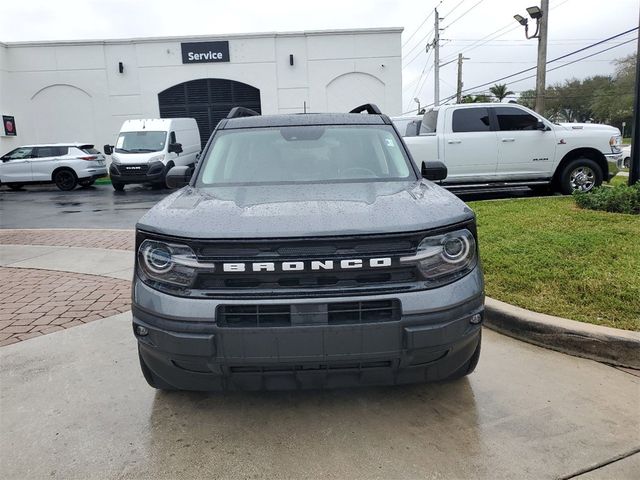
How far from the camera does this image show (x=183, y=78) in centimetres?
2291

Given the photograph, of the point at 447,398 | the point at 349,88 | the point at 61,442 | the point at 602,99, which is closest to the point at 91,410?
the point at 61,442

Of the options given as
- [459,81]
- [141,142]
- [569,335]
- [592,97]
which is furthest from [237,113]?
[592,97]

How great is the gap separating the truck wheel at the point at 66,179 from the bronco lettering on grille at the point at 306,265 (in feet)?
61.1

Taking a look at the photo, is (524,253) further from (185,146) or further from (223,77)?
(223,77)

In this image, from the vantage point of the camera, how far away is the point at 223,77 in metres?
22.9

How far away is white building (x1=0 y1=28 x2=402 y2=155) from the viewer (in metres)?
22.4

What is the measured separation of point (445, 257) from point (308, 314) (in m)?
0.76

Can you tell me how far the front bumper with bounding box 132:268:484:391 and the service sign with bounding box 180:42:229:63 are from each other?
2215 cm

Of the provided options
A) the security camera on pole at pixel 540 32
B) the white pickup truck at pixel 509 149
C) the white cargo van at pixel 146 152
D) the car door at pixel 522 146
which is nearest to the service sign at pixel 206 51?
the white cargo van at pixel 146 152

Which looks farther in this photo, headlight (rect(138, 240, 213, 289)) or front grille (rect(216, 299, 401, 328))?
headlight (rect(138, 240, 213, 289))

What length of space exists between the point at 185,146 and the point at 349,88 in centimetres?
810

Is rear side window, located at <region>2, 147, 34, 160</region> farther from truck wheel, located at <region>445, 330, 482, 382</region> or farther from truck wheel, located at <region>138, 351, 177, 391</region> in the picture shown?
truck wheel, located at <region>445, 330, 482, 382</region>

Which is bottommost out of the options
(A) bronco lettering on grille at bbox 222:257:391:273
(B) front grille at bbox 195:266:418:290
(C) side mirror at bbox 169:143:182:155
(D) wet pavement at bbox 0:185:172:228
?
(D) wet pavement at bbox 0:185:172:228

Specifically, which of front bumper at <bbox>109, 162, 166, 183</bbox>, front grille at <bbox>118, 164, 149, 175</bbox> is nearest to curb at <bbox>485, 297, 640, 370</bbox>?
front bumper at <bbox>109, 162, 166, 183</bbox>
